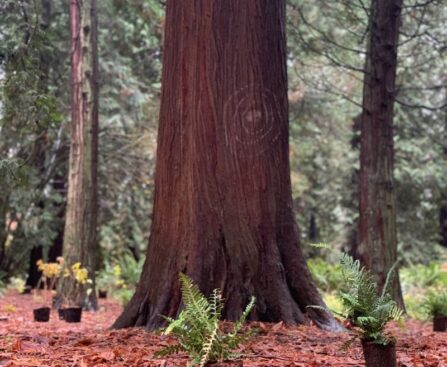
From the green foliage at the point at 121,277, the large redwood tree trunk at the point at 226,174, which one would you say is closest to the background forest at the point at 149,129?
the green foliage at the point at 121,277

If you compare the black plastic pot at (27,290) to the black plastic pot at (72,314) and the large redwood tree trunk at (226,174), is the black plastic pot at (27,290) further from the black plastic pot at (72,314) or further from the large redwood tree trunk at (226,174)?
the large redwood tree trunk at (226,174)

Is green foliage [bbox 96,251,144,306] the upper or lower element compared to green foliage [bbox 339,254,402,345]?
lower

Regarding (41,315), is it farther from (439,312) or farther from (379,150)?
(379,150)

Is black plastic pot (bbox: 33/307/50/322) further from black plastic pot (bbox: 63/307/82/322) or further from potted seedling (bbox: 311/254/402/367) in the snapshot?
potted seedling (bbox: 311/254/402/367)

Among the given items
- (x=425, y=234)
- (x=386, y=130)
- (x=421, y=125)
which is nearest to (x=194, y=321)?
(x=386, y=130)

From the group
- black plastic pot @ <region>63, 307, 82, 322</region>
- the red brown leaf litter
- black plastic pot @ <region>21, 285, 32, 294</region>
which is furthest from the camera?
black plastic pot @ <region>21, 285, 32, 294</region>

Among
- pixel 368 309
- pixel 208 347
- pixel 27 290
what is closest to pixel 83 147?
pixel 27 290

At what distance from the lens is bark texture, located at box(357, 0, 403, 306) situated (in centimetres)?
901

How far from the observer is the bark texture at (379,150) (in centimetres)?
901

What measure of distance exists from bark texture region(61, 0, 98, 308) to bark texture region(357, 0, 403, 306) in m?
4.58

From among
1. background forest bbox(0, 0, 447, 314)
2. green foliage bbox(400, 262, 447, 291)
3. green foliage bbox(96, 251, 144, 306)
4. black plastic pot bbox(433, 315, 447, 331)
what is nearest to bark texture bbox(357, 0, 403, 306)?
background forest bbox(0, 0, 447, 314)

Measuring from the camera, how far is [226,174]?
4.92 metres

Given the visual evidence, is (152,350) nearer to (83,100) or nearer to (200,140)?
(200,140)

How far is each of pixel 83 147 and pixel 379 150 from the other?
5.00m
